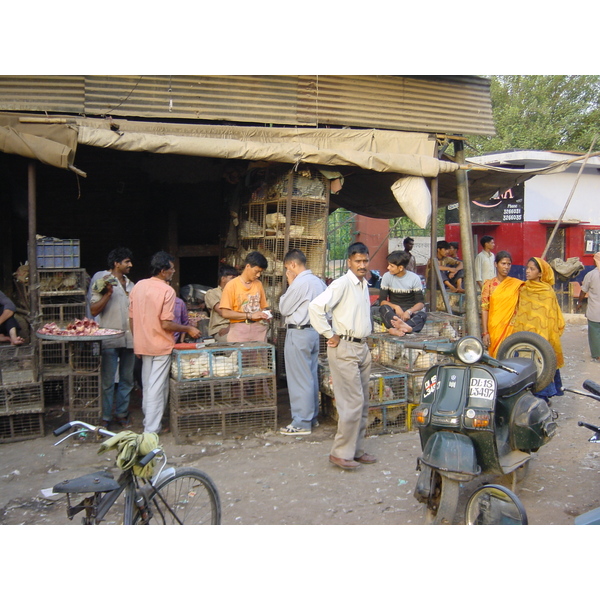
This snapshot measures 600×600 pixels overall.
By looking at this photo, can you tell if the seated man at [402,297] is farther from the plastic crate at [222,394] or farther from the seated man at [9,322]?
the seated man at [9,322]

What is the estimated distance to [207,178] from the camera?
10.2m

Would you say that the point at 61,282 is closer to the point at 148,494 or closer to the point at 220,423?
the point at 220,423

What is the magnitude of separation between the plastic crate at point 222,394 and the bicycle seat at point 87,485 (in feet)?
9.77

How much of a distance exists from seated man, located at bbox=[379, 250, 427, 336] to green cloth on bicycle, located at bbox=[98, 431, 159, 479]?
4249mm

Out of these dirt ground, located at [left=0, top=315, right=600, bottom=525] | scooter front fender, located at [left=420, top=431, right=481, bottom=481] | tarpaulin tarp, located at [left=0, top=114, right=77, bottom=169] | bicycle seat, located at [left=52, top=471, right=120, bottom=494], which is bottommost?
dirt ground, located at [left=0, top=315, right=600, bottom=525]

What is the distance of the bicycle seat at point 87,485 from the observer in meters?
3.15

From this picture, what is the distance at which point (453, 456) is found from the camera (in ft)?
13.1

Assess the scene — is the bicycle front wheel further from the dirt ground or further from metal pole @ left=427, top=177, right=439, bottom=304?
metal pole @ left=427, top=177, right=439, bottom=304

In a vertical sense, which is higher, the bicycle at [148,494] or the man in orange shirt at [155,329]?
the man in orange shirt at [155,329]

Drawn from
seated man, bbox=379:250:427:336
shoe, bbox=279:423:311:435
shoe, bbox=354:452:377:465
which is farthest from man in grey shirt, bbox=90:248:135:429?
seated man, bbox=379:250:427:336

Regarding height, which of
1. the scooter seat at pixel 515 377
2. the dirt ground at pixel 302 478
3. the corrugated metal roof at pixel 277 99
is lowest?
the dirt ground at pixel 302 478

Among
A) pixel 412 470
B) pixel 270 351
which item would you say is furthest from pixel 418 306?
pixel 412 470

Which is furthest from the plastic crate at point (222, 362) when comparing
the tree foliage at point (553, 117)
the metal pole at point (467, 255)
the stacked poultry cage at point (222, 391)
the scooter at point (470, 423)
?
the tree foliage at point (553, 117)

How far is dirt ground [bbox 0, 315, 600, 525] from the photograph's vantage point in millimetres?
4680
